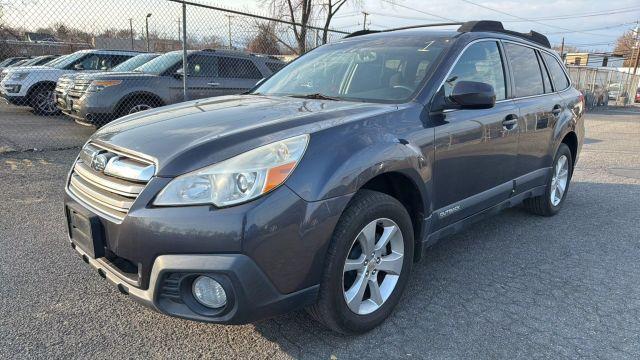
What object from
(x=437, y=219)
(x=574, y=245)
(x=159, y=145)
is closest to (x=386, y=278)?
(x=437, y=219)

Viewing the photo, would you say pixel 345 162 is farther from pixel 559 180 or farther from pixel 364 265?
pixel 559 180

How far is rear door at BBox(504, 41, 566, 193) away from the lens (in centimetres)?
404

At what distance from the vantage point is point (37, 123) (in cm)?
1119

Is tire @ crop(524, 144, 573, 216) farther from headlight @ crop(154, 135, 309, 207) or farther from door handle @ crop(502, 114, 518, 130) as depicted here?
headlight @ crop(154, 135, 309, 207)

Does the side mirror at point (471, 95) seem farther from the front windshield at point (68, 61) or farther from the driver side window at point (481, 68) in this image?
the front windshield at point (68, 61)

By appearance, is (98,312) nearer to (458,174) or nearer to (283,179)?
(283,179)

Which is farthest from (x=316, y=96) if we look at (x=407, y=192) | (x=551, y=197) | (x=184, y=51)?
(x=184, y=51)

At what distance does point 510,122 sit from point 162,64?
23.2 ft

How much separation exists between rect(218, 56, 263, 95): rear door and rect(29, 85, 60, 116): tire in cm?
593

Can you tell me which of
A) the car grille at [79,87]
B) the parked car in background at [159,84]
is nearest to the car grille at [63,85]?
the parked car in background at [159,84]

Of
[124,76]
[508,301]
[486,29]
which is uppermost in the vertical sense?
[486,29]

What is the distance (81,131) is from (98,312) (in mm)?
8248

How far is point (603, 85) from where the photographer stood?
2781 cm

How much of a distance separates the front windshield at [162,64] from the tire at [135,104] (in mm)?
557
